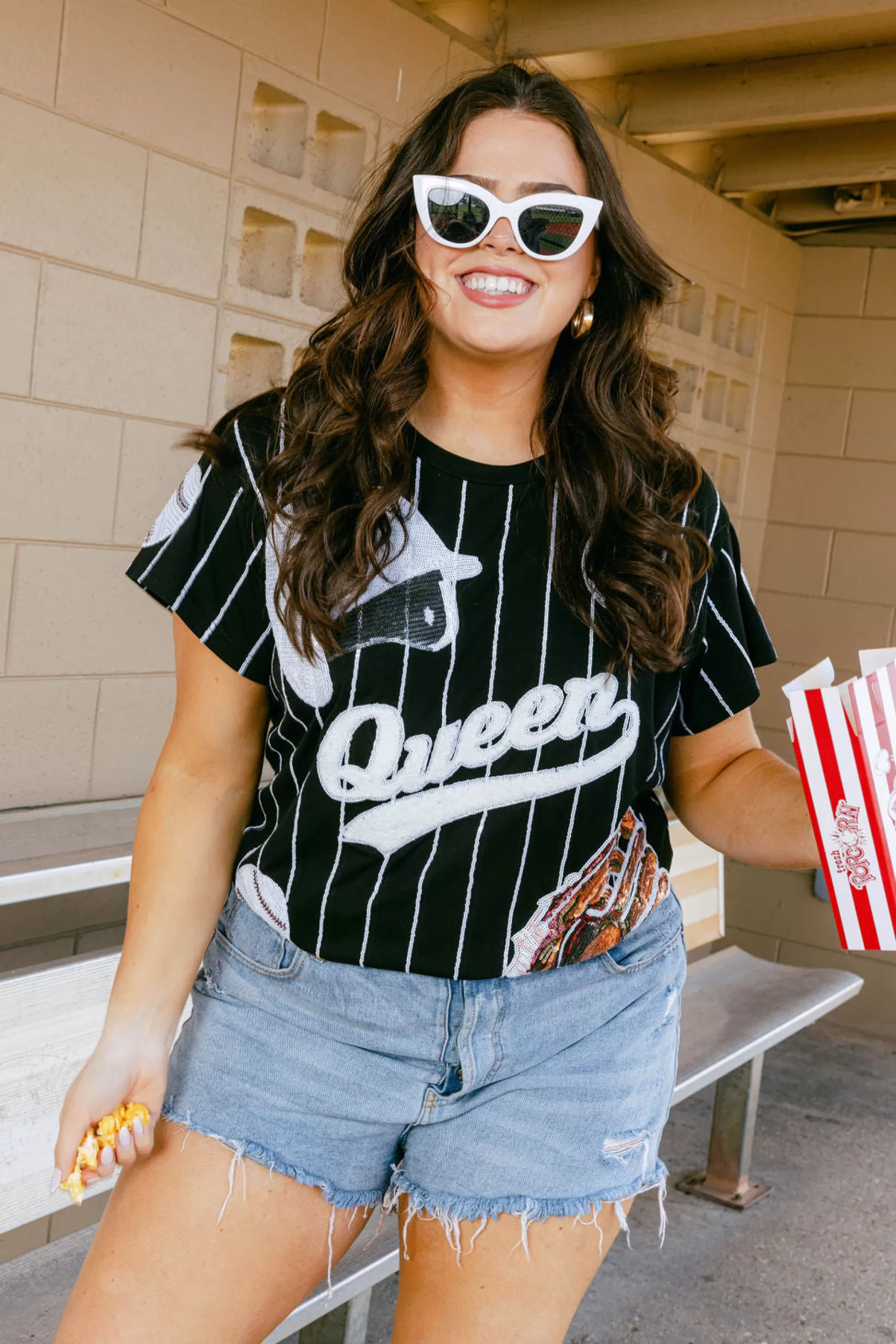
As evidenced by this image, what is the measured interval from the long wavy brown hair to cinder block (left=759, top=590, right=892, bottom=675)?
3.88m

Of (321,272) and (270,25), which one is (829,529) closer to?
(321,272)

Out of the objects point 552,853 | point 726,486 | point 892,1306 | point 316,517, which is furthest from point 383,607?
point 726,486

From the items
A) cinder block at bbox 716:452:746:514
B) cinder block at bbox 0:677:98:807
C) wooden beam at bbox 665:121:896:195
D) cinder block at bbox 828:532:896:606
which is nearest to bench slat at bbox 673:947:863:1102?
cinder block at bbox 0:677:98:807

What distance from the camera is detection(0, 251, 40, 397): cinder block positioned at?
8.64ft

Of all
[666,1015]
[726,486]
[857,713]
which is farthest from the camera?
[726,486]

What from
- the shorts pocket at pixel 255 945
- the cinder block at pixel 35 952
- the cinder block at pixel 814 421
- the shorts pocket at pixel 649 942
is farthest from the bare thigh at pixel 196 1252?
the cinder block at pixel 814 421

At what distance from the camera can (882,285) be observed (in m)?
5.15

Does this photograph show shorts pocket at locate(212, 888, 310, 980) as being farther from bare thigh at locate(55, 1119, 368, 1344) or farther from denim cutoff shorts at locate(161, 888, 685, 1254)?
bare thigh at locate(55, 1119, 368, 1344)

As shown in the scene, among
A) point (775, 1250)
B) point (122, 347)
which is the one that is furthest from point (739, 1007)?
point (122, 347)

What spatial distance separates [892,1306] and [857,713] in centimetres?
225

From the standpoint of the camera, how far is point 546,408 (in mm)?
1396

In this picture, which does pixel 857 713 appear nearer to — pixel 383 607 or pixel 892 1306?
pixel 383 607

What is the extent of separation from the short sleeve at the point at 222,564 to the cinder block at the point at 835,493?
432cm

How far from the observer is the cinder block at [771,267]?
5.05m
